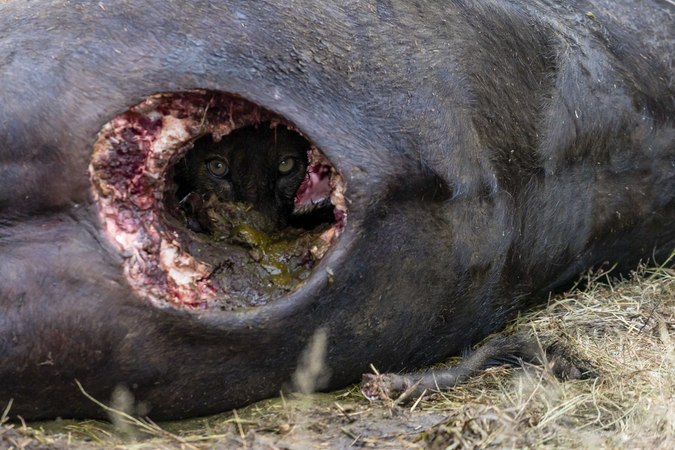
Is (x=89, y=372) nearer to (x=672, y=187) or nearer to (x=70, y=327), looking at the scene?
(x=70, y=327)

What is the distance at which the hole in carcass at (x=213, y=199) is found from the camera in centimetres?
279

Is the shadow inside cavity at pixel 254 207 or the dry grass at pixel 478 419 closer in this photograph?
the dry grass at pixel 478 419

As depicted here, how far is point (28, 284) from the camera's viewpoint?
2.72 meters

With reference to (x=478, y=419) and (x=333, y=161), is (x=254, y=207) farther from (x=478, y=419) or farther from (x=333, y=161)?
(x=478, y=419)

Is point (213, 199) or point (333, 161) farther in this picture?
point (213, 199)

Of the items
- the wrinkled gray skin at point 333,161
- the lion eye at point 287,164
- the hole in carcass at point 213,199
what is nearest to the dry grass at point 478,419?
the wrinkled gray skin at point 333,161

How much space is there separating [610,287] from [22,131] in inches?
97.7

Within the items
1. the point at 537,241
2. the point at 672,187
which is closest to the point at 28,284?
the point at 537,241

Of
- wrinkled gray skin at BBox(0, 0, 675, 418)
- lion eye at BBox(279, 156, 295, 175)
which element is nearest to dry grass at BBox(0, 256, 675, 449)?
wrinkled gray skin at BBox(0, 0, 675, 418)

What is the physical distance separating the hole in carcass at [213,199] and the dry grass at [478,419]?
1.22 ft

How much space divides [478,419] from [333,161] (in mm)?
831

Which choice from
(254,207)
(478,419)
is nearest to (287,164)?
(254,207)

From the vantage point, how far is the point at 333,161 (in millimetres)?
2930

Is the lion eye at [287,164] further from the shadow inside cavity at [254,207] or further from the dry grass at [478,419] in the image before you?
the dry grass at [478,419]
